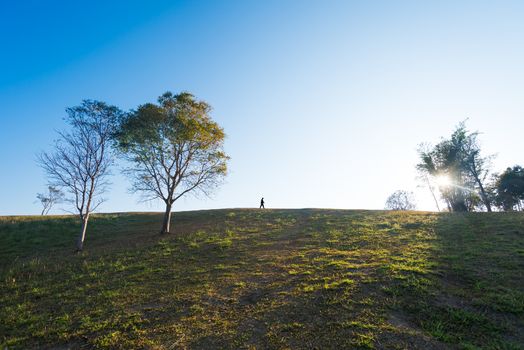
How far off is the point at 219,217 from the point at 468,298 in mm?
27286

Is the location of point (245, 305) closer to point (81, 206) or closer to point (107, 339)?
point (107, 339)

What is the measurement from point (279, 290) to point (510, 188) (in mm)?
61753

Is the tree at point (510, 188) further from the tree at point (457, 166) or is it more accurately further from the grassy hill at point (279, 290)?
the grassy hill at point (279, 290)

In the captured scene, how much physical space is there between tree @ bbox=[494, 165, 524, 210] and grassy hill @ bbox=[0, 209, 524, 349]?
120 feet

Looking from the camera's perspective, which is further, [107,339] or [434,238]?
[434,238]

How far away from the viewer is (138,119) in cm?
2561

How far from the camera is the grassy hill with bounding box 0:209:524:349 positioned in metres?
8.55

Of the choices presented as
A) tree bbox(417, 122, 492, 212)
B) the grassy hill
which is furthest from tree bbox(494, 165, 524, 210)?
the grassy hill

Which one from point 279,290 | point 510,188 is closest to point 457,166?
point 510,188

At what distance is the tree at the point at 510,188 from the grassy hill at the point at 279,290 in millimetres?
36633

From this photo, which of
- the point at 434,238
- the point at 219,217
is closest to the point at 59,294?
the point at 219,217

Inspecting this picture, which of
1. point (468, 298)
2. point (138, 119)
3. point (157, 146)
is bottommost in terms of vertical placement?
point (468, 298)

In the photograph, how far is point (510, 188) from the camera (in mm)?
50406

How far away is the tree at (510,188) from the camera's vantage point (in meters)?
49.5
